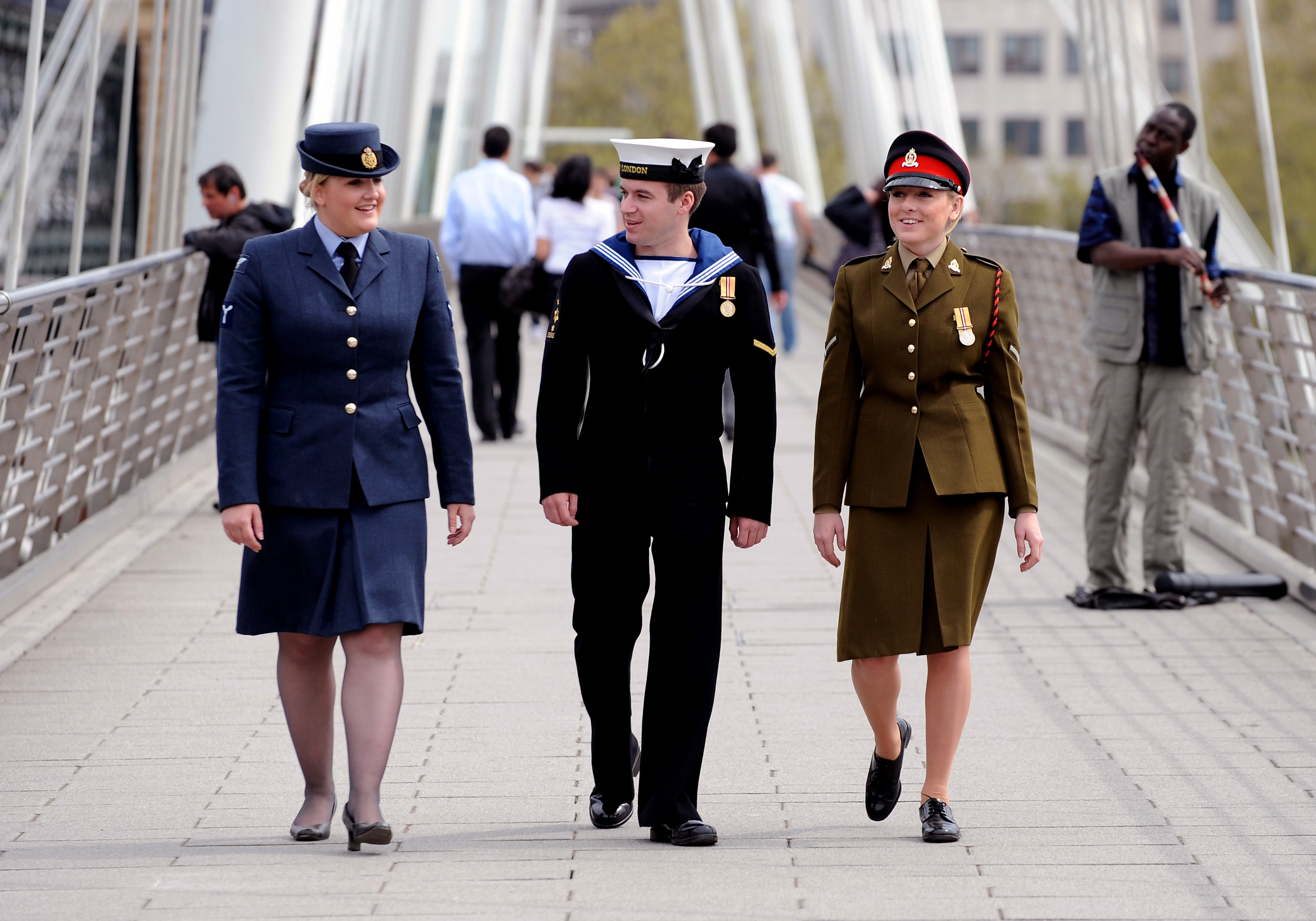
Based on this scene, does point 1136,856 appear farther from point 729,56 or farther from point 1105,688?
point 729,56

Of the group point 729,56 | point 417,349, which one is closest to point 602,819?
point 417,349

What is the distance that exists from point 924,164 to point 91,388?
17.6 ft

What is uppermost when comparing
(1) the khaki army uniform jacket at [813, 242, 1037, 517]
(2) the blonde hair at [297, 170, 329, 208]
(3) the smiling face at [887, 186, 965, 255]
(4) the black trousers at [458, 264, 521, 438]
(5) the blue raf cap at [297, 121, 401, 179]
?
(4) the black trousers at [458, 264, 521, 438]

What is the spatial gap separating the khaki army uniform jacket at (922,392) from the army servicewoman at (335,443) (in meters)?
0.94

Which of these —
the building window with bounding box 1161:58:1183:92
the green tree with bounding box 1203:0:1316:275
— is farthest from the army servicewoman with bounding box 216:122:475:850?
the building window with bounding box 1161:58:1183:92

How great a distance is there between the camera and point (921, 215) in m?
4.78

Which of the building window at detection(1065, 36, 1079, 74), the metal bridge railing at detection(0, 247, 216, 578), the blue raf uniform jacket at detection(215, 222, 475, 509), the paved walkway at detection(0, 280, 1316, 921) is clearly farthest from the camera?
the building window at detection(1065, 36, 1079, 74)

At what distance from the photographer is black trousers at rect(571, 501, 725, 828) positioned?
470cm

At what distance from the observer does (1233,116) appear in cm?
5284

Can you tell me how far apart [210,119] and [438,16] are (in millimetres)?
12658

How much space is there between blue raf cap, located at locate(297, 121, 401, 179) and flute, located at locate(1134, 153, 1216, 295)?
392 cm

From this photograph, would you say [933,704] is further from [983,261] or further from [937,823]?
[983,261]

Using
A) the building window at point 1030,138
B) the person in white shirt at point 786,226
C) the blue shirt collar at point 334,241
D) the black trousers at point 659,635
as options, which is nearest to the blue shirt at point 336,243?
the blue shirt collar at point 334,241

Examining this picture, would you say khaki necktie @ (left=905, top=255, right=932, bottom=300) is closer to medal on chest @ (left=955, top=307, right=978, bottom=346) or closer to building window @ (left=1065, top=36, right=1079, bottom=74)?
medal on chest @ (left=955, top=307, right=978, bottom=346)
